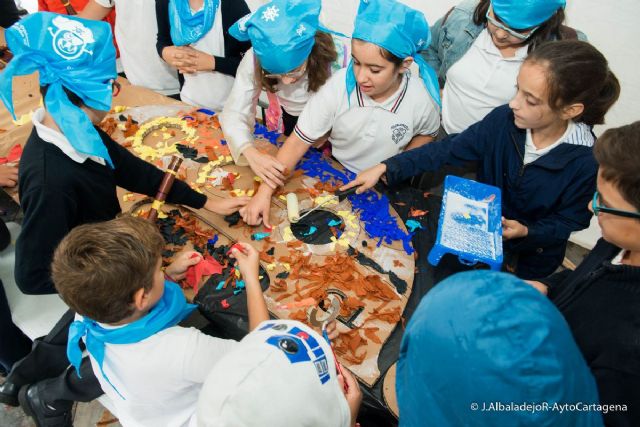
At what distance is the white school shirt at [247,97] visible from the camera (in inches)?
94.8

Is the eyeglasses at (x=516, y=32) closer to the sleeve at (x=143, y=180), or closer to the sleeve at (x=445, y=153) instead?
the sleeve at (x=445, y=153)

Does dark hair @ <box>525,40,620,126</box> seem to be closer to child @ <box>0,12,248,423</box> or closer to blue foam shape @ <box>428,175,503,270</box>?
blue foam shape @ <box>428,175,503,270</box>

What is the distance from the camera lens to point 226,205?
2084 millimetres

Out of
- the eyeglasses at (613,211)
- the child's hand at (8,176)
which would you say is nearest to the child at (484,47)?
the eyeglasses at (613,211)

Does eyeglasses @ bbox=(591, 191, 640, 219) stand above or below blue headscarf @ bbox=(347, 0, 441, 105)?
below

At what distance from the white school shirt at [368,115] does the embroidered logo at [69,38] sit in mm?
1099

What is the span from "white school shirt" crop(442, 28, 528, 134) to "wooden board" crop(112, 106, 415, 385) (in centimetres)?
93

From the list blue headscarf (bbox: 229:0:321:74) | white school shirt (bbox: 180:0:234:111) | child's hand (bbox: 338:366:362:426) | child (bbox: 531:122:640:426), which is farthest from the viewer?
white school shirt (bbox: 180:0:234:111)

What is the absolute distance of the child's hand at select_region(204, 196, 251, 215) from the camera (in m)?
2.08

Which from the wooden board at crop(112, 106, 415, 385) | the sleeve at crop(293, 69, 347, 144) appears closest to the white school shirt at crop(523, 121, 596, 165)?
the wooden board at crop(112, 106, 415, 385)

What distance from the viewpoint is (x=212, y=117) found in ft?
9.08

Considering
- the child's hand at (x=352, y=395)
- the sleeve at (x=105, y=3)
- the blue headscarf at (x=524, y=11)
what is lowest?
the child's hand at (x=352, y=395)

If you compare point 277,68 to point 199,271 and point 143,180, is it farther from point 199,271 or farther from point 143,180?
point 199,271

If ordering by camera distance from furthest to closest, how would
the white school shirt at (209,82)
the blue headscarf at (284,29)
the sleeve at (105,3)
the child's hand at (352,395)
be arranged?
the sleeve at (105,3)
the white school shirt at (209,82)
the blue headscarf at (284,29)
the child's hand at (352,395)
